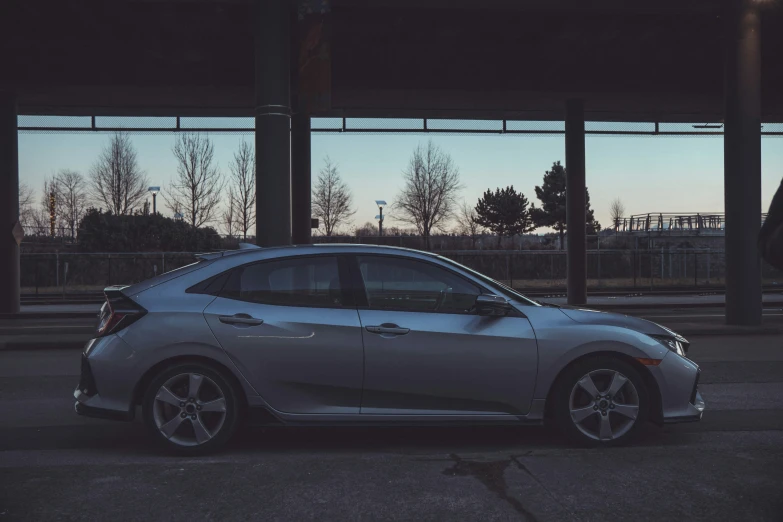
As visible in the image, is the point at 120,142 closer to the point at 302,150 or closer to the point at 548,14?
the point at 302,150

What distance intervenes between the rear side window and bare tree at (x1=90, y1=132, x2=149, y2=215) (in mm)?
44003

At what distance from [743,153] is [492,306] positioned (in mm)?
10953

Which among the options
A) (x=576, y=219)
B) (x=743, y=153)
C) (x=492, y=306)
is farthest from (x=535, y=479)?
(x=576, y=219)

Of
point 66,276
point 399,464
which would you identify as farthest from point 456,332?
point 66,276

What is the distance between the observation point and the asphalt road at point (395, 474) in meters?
4.20

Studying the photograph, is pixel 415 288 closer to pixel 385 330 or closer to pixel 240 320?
pixel 385 330

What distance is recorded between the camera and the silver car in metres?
5.38

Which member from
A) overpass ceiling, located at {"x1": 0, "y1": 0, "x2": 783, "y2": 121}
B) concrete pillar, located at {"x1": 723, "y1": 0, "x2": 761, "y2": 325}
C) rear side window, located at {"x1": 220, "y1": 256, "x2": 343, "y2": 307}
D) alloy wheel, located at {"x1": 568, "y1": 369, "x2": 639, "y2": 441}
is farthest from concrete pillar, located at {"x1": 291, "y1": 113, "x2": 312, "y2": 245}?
alloy wheel, located at {"x1": 568, "y1": 369, "x2": 639, "y2": 441}

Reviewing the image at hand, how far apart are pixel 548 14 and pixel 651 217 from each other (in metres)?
32.7

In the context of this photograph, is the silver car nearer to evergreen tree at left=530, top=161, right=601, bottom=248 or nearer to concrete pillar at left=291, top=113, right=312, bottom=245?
concrete pillar at left=291, top=113, right=312, bottom=245

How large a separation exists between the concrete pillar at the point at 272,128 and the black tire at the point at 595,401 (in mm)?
8898

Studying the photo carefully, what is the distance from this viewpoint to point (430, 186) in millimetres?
49562

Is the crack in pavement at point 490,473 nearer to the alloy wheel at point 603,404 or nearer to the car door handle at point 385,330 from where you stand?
the alloy wheel at point 603,404

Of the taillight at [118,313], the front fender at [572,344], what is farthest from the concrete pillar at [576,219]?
the taillight at [118,313]
